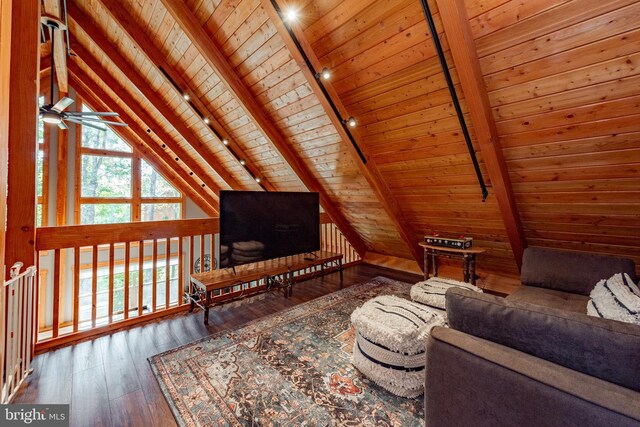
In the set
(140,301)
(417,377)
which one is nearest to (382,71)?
(417,377)

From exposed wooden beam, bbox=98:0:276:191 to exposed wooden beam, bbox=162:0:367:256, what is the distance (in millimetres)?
863

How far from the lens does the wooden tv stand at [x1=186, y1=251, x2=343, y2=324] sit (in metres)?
2.81

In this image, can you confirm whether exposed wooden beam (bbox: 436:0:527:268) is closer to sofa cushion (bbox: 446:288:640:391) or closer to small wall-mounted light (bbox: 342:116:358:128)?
small wall-mounted light (bbox: 342:116:358:128)

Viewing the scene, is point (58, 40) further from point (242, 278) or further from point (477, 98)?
point (477, 98)

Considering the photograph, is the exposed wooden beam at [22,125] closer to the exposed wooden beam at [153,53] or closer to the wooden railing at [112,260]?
the wooden railing at [112,260]

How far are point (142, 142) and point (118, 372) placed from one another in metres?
5.97

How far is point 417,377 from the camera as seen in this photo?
69.7 inches

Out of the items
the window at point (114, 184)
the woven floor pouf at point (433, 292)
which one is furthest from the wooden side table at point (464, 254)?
the window at point (114, 184)

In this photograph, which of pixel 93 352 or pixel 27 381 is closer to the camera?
pixel 27 381

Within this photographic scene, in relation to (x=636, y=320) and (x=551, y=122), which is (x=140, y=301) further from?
(x=551, y=122)

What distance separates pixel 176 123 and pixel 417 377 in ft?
15.8

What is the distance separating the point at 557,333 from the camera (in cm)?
104

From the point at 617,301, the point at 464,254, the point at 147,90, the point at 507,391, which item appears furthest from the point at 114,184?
the point at 617,301

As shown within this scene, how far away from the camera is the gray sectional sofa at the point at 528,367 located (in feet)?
2.88
